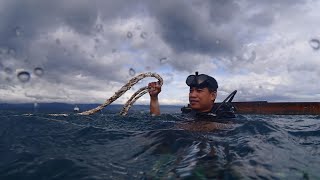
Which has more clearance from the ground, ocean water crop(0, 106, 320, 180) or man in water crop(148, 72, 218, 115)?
man in water crop(148, 72, 218, 115)

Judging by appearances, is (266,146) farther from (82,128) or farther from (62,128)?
(62,128)

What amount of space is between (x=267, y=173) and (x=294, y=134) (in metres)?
5.40

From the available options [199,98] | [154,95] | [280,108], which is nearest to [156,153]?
[199,98]

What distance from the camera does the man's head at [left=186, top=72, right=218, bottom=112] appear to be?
9.05m

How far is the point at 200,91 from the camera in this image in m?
9.07

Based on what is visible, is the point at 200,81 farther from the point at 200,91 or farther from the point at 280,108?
the point at 280,108

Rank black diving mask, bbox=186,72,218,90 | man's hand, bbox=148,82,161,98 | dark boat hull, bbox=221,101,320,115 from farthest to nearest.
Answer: dark boat hull, bbox=221,101,320,115 < man's hand, bbox=148,82,161,98 < black diving mask, bbox=186,72,218,90

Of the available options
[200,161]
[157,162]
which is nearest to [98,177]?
[157,162]

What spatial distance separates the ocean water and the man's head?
891 millimetres

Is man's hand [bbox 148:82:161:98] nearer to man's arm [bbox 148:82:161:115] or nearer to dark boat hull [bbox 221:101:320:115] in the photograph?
man's arm [bbox 148:82:161:115]

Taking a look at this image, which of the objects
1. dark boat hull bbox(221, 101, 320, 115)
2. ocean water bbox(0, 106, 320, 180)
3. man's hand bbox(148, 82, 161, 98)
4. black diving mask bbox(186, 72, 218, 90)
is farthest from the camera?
dark boat hull bbox(221, 101, 320, 115)

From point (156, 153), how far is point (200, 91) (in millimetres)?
4042

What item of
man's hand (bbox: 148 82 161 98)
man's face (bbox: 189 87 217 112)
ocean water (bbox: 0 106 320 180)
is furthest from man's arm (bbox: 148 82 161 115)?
ocean water (bbox: 0 106 320 180)

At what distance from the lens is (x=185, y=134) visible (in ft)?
22.1
